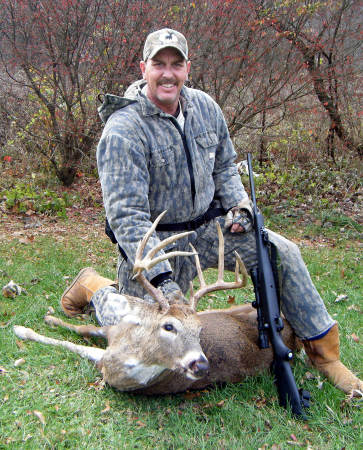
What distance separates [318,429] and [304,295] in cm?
85

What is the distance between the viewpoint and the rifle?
302 cm

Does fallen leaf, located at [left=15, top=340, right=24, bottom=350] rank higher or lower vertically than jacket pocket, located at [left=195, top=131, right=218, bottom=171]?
lower

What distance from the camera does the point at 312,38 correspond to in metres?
8.65

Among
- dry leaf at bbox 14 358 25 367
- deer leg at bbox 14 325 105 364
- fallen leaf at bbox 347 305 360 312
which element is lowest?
fallen leaf at bbox 347 305 360 312

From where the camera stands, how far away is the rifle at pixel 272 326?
3018mm

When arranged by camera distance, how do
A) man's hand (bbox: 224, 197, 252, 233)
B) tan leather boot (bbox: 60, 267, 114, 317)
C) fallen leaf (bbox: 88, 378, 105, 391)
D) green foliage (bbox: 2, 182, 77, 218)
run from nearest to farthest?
fallen leaf (bbox: 88, 378, 105, 391), man's hand (bbox: 224, 197, 252, 233), tan leather boot (bbox: 60, 267, 114, 317), green foliage (bbox: 2, 182, 77, 218)

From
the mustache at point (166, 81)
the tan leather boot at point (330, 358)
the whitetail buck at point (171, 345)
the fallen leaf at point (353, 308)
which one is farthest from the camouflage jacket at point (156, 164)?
the fallen leaf at point (353, 308)

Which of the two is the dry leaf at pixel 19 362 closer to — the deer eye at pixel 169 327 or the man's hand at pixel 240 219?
the deer eye at pixel 169 327

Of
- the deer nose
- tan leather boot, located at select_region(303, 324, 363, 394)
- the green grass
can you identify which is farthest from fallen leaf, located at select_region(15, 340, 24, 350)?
tan leather boot, located at select_region(303, 324, 363, 394)

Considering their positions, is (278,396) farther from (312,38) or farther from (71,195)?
(312,38)

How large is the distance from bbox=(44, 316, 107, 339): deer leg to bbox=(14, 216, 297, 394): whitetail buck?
0.05 feet

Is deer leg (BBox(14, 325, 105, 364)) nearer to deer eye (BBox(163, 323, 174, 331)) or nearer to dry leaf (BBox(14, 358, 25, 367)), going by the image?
dry leaf (BBox(14, 358, 25, 367))

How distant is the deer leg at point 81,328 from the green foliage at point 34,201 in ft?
11.5

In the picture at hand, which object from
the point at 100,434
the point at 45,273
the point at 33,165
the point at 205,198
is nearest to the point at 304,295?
the point at 205,198
